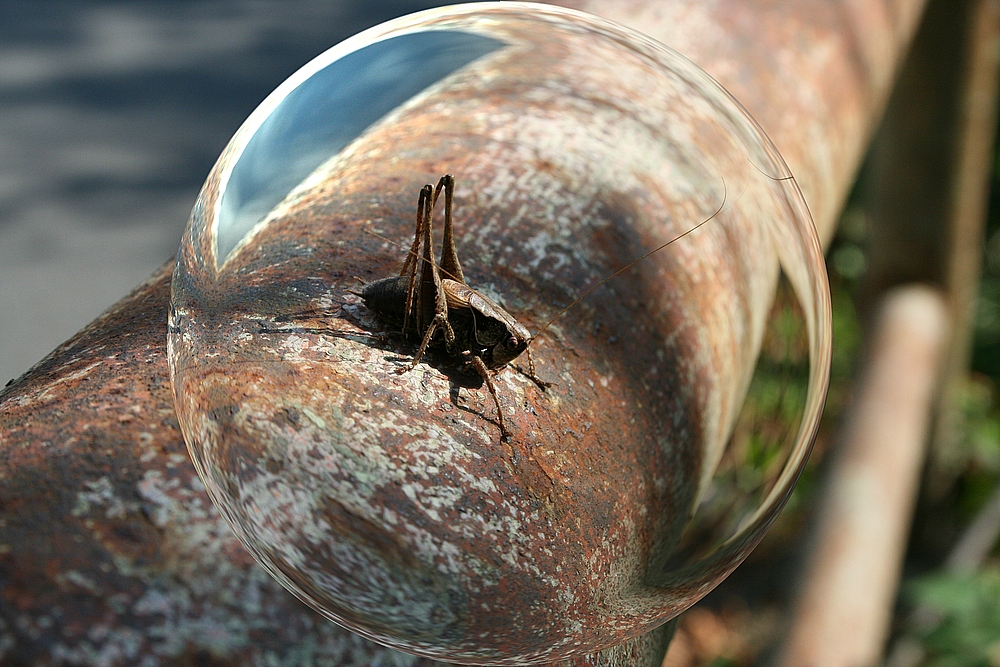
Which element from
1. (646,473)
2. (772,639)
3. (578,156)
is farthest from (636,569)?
(772,639)

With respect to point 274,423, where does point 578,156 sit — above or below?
above

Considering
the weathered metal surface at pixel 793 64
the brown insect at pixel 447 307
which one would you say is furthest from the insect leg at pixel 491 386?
the weathered metal surface at pixel 793 64

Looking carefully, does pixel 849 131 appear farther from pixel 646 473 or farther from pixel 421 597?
pixel 421 597

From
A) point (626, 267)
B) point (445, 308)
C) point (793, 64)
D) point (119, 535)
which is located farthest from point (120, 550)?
point (793, 64)

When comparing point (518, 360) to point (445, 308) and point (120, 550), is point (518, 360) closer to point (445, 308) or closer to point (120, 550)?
point (445, 308)

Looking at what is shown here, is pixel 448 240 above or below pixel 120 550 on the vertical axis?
above

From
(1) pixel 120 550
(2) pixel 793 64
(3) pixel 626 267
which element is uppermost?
(2) pixel 793 64

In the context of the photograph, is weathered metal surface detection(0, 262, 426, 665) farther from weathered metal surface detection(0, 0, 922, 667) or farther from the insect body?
the insect body
